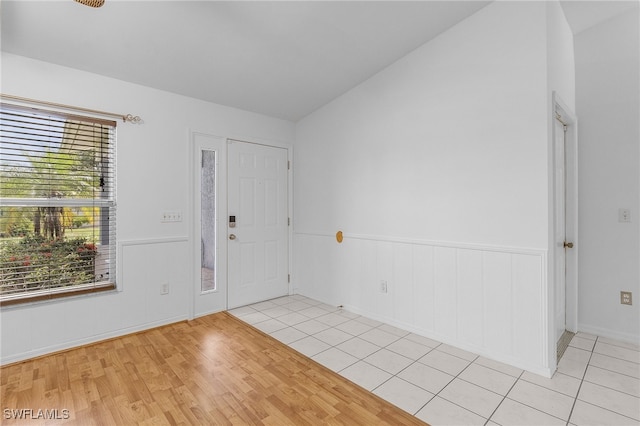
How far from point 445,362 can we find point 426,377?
11.9 inches

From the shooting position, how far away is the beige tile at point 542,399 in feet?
6.07

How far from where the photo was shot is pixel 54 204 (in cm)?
260

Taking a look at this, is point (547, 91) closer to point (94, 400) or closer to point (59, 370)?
point (94, 400)

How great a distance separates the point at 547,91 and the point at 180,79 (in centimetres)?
317

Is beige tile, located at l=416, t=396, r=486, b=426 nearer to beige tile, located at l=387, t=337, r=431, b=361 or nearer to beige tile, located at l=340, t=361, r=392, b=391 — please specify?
beige tile, located at l=340, t=361, r=392, b=391

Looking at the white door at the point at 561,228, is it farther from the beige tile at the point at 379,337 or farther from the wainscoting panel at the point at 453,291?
the beige tile at the point at 379,337

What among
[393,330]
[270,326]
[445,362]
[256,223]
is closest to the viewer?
[445,362]

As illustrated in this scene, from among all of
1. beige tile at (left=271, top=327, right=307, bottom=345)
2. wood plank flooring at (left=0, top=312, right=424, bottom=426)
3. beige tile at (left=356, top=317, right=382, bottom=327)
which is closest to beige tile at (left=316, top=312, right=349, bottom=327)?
beige tile at (left=356, top=317, right=382, bottom=327)

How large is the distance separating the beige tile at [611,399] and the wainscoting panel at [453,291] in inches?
9.5

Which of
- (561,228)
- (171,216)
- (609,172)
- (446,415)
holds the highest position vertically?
(609,172)

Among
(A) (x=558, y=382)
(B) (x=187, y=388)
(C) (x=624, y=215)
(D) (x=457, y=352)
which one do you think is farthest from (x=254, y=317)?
(C) (x=624, y=215)

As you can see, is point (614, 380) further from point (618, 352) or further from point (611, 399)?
point (618, 352)

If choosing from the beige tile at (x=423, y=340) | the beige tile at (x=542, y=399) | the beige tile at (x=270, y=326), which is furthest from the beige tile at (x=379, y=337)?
the beige tile at (x=542, y=399)

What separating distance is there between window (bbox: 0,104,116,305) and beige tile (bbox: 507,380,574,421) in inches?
135
